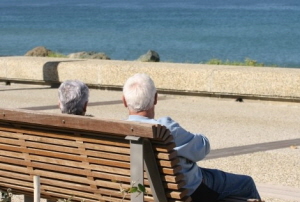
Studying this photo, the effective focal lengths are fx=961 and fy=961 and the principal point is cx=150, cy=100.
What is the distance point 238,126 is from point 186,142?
6372 mm

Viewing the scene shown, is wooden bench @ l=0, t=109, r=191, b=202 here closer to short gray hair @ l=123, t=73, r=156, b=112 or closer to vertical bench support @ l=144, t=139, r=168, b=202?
vertical bench support @ l=144, t=139, r=168, b=202

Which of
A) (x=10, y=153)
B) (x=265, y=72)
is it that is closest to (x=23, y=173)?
(x=10, y=153)

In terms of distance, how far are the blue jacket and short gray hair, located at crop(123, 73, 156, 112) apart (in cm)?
7

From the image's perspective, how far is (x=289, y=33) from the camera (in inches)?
3263

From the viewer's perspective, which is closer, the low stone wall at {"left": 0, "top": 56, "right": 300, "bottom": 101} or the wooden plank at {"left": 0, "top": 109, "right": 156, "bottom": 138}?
the wooden plank at {"left": 0, "top": 109, "right": 156, "bottom": 138}

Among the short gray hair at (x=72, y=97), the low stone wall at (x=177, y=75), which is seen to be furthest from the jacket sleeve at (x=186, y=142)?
the low stone wall at (x=177, y=75)

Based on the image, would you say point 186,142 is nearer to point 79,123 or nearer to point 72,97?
point 79,123

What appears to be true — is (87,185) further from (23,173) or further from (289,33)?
(289,33)

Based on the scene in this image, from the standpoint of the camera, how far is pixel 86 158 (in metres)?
5.64

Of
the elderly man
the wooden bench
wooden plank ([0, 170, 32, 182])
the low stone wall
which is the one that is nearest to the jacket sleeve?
the elderly man

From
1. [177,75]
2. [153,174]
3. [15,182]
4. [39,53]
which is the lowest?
[153,174]

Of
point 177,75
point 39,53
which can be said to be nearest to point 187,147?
point 177,75

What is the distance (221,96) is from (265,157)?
5.30m

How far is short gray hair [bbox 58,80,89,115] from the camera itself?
20.2 feet
